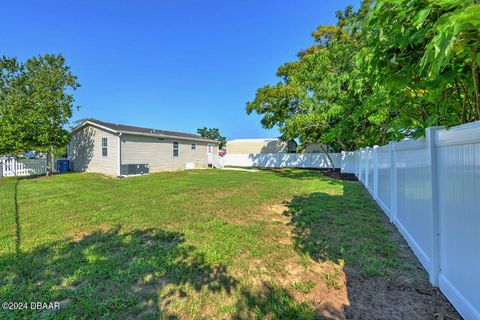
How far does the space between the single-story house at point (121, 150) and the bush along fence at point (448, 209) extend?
14.7 meters

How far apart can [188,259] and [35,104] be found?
51.2 ft

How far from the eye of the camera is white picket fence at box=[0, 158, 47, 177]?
14419mm

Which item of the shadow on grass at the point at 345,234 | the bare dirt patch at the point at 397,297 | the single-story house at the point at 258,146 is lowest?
the bare dirt patch at the point at 397,297

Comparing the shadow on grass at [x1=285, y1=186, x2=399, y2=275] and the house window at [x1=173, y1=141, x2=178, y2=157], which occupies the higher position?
the house window at [x1=173, y1=141, x2=178, y2=157]

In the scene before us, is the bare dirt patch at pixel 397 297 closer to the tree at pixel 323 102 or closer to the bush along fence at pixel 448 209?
the bush along fence at pixel 448 209

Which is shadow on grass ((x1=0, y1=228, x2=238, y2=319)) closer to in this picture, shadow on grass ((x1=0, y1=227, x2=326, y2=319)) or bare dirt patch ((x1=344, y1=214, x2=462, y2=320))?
shadow on grass ((x1=0, y1=227, x2=326, y2=319))

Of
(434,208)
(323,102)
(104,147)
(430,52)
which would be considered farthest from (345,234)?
(104,147)

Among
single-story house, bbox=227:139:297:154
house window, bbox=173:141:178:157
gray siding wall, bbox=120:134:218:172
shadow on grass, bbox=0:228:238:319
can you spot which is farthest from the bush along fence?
single-story house, bbox=227:139:297:154

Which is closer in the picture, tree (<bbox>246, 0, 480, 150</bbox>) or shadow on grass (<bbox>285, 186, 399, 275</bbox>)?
tree (<bbox>246, 0, 480, 150</bbox>)

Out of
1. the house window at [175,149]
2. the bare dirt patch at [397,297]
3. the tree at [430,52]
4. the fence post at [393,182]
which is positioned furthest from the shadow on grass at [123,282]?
the house window at [175,149]

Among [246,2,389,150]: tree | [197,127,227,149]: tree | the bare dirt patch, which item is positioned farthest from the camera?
[197,127,227,149]: tree

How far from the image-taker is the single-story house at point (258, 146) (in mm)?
31942

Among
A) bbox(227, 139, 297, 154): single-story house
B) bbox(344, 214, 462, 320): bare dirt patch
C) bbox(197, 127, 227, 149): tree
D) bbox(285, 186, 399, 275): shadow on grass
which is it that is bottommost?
bbox(344, 214, 462, 320): bare dirt patch

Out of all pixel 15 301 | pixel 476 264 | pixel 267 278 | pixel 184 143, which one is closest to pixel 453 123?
pixel 476 264
